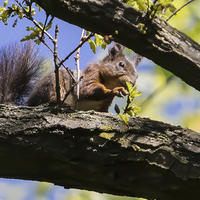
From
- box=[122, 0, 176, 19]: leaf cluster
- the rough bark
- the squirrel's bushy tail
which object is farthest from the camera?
the squirrel's bushy tail

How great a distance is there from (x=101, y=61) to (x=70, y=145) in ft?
8.31

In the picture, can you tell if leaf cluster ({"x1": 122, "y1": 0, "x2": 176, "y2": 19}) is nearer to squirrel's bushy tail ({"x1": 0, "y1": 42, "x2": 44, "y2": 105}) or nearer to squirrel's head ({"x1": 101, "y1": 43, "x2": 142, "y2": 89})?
squirrel's bushy tail ({"x1": 0, "y1": 42, "x2": 44, "y2": 105})

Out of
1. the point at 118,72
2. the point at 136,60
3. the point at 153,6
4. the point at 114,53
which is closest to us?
the point at 153,6

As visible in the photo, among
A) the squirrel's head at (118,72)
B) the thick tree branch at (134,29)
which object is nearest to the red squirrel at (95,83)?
the squirrel's head at (118,72)

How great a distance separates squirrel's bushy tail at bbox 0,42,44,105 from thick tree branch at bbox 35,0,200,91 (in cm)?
170

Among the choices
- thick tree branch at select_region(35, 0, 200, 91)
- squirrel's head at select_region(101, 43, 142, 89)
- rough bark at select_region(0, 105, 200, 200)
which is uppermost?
squirrel's head at select_region(101, 43, 142, 89)

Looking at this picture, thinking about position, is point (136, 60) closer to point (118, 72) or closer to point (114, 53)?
point (114, 53)

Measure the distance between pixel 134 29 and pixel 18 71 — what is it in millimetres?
1975

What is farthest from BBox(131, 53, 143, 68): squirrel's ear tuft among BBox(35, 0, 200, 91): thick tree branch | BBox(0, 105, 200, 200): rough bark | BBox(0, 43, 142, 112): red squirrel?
BBox(35, 0, 200, 91): thick tree branch

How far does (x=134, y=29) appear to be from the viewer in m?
1.41

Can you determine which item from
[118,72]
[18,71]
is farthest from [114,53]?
[18,71]

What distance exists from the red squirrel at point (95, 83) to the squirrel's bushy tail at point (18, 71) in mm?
136

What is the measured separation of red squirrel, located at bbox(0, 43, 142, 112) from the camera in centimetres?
333

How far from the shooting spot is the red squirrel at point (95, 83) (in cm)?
333
